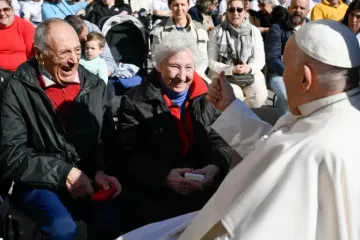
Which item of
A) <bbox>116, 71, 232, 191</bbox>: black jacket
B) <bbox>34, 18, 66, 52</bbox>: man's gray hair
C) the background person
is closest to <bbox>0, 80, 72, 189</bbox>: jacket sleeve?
<bbox>34, 18, 66, 52</bbox>: man's gray hair

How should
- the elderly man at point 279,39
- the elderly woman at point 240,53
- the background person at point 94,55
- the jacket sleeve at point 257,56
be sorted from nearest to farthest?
the background person at point 94,55 < the elderly woman at point 240,53 < the jacket sleeve at point 257,56 < the elderly man at point 279,39

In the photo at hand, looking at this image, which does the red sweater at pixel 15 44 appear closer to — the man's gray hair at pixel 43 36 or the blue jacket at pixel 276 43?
the man's gray hair at pixel 43 36

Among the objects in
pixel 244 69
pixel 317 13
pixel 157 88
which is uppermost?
pixel 157 88

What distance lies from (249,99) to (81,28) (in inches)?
75.4

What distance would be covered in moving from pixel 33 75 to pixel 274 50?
→ 11.9ft

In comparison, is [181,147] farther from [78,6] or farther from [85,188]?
[78,6]

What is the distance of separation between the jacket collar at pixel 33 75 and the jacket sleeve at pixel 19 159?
0.32 ft

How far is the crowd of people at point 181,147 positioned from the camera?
1880 mm

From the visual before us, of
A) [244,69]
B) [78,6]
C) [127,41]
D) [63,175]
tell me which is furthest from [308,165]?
[78,6]

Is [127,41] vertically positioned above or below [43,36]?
below

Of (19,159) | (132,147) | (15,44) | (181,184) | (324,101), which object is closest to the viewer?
(324,101)

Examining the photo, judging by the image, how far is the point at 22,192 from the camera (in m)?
3.03

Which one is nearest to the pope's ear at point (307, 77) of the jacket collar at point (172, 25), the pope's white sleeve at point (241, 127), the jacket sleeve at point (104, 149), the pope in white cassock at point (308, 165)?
the pope in white cassock at point (308, 165)

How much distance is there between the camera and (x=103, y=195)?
2.96 m
